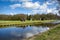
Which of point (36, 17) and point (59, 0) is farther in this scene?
point (36, 17)

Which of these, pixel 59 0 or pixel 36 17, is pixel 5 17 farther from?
pixel 59 0

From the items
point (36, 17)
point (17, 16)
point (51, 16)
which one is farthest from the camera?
point (51, 16)

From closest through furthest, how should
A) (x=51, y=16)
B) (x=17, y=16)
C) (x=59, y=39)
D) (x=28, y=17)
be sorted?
(x=59, y=39) < (x=17, y=16) < (x=28, y=17) < (x=51, y=16)

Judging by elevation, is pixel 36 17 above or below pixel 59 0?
below

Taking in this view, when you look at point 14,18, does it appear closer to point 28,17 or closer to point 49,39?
point 28,17

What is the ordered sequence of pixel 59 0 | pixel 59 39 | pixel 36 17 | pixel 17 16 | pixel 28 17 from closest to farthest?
pixel 59 39
pixel 59 0
pixel 17 16
pixel 28 17
pixel 36 17

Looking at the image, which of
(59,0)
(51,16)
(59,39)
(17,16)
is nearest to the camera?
(59,39)

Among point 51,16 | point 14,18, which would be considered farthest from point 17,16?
point 51,16

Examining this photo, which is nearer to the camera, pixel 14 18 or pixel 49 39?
pixel 49 39

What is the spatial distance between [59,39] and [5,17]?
276 ft

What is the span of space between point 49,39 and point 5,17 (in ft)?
273

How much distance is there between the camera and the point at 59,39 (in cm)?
1620

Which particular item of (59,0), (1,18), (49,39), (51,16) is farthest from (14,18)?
(49,39)

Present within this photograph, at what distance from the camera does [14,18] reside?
10069 cm
